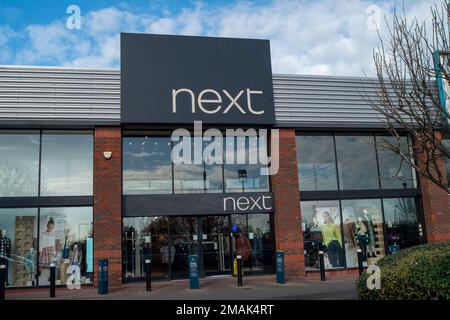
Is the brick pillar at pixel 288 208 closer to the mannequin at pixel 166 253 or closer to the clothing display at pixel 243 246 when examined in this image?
the clothing display at pixel 243 246

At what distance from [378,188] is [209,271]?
770cm

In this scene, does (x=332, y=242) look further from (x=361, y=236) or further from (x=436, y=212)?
(x=436, y=212)

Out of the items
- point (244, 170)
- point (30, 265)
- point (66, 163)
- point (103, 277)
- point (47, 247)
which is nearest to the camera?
point (103, 277)

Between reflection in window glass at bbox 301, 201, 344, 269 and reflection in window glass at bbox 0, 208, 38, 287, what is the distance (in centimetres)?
996

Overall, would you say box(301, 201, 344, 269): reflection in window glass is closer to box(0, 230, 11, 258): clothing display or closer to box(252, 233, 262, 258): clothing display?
box(252, 233, 262, 258): clothing display

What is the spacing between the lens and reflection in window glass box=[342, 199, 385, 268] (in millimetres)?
18641

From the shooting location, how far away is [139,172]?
17.7m

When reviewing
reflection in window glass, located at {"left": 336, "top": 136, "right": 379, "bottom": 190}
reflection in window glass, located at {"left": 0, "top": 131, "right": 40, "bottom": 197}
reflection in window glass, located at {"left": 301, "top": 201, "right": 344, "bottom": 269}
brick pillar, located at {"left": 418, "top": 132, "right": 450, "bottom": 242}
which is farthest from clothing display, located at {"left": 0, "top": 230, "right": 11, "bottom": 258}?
brick pillar, located at {"left": 418, "top": 132, "right": 450, "bottom": 242}

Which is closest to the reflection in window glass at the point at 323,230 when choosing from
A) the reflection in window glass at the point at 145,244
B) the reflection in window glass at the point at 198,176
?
the reflection in window glass at the point at 198,176

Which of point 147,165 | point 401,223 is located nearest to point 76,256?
point 147,165

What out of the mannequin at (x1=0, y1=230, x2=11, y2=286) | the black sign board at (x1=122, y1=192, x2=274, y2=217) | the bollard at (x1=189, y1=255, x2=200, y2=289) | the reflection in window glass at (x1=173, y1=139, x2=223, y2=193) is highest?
the reflection in window glass at (x1=173, y1=139, x2=223, y2=193)

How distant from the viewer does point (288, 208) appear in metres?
17.8

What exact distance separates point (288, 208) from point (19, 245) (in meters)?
9.73
